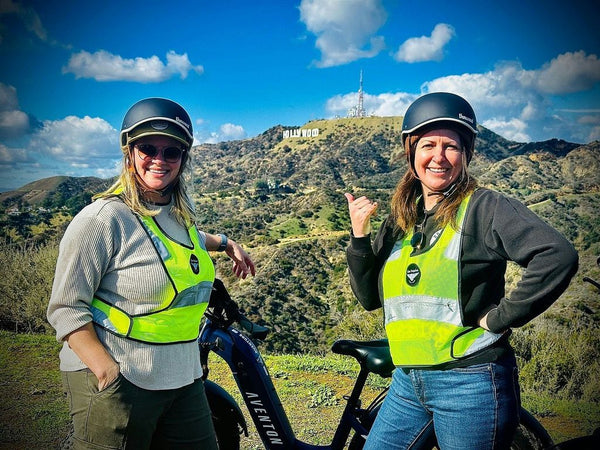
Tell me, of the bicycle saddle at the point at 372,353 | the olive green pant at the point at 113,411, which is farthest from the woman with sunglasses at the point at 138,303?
the bicycle saddle at the point at 372,353

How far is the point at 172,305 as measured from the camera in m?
1.93

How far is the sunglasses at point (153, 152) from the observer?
206 cm

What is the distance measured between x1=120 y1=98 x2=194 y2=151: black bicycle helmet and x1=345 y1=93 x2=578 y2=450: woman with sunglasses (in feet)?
2.97

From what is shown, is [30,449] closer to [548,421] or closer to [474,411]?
[474,411]

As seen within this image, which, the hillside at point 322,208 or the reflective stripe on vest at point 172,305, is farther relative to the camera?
the hillside at point 322,208

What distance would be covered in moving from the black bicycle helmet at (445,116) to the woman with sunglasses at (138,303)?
1062mm

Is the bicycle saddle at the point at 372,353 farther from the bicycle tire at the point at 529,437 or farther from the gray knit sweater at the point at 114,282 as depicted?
the gray knit sweater at the point at 114,282

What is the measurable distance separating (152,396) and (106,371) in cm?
25

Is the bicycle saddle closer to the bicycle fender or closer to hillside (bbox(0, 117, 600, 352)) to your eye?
the bicycle fender

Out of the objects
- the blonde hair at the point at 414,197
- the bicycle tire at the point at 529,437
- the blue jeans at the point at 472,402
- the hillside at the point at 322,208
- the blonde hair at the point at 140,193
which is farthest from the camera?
the hillside at the point at 322,208

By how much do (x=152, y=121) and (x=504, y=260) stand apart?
1.61 meters

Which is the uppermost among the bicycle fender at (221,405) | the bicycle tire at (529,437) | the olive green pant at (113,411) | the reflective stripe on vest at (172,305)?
the reflective stripe on vest at (172,305)

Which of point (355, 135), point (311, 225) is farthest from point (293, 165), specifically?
point (311, 225)

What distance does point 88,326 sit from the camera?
69.5 inches
